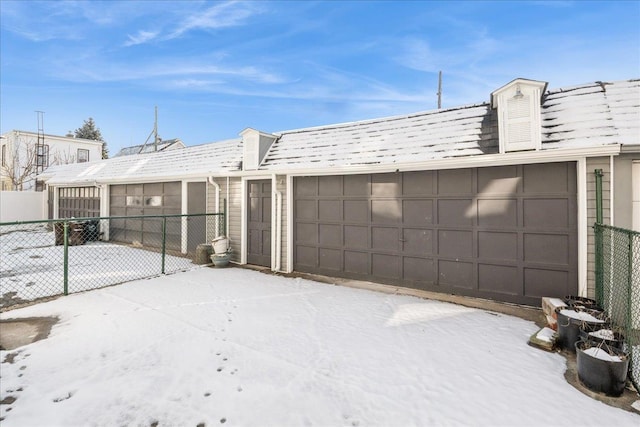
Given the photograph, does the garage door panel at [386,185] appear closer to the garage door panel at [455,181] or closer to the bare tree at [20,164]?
the garage door panel at [455,181]

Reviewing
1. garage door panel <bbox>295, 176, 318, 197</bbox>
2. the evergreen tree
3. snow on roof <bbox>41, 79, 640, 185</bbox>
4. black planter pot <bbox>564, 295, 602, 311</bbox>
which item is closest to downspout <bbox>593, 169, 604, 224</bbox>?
snow on roof <bbox>41, 79, 640, 185</bbox>

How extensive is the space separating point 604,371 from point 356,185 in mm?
4686

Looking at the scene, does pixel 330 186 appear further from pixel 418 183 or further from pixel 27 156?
pixel 27 156

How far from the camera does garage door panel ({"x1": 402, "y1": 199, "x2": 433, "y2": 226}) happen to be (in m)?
5.68

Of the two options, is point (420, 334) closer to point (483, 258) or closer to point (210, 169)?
point (483, 258)

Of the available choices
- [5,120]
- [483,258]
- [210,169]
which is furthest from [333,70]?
[5,120]

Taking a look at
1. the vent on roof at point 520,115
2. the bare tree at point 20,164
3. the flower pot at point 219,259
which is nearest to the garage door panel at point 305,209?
the flower pot at point 219,259

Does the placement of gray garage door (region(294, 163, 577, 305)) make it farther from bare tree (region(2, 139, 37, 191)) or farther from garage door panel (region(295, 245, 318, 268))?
bare tree (region(2, 139, 37, 191))

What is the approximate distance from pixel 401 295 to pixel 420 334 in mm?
1670

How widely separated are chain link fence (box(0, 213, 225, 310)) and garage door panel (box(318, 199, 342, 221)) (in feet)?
10.7

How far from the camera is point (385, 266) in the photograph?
6168 millimetres

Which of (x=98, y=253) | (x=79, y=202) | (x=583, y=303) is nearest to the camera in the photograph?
(x=583, y=303)

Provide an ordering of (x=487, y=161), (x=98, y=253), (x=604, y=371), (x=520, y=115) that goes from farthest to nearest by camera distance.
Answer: (x=98, y=253) < (x=487, y=161) < (x=520, y=115) < (x=604, y=371)

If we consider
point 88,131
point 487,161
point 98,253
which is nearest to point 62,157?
point 88,131
